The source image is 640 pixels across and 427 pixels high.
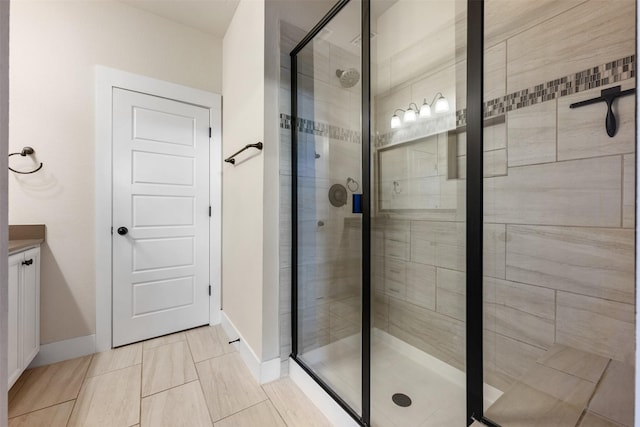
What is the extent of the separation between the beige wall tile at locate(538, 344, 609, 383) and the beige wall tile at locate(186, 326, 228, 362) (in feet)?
6.56

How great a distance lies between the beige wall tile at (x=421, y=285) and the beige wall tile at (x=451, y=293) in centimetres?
4

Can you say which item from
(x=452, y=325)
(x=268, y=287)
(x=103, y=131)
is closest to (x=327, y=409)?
(x=268, y=287)

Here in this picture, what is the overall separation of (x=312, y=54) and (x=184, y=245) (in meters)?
1.87

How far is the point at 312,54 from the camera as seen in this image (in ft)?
5.82

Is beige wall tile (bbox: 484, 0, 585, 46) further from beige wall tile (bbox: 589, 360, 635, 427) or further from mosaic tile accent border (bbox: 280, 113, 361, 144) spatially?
beige wall tile (bbox: 589, 360, 635, 427)

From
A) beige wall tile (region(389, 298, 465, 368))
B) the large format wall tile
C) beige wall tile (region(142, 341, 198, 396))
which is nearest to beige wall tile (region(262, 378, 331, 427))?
beige wall tile (region(142, 341, 198, 396))

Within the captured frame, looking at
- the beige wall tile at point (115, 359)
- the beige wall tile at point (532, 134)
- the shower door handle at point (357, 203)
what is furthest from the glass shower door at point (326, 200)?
the beige wall tile at point (115, 359)

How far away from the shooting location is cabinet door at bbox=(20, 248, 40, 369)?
5.15 feet

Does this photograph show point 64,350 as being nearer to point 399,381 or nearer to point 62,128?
point 62,128

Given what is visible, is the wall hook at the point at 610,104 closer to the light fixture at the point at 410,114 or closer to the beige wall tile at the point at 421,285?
the light fixture at the point at 410,114

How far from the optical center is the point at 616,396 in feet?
2.85

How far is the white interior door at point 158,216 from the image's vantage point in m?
2.11

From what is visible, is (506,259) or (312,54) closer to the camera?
(506,259)

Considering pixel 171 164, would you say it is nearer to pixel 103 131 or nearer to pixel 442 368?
pixel 103 131
